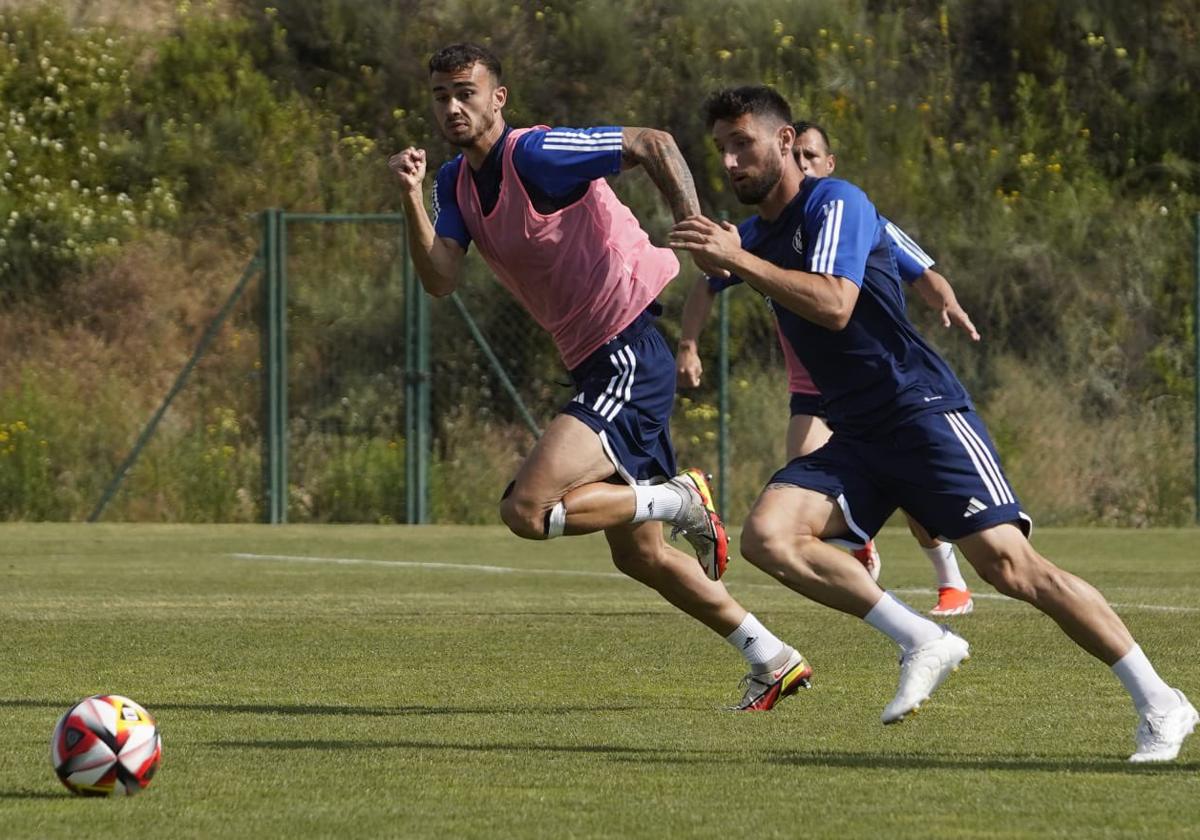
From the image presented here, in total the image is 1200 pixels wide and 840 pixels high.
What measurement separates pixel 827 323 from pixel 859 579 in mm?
884

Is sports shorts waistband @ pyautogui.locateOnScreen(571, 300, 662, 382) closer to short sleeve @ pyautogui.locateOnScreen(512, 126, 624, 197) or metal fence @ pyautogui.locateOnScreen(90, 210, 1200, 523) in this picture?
short sleeve @ pyautogui.locateOnScreen(512, 126, 624, 197)

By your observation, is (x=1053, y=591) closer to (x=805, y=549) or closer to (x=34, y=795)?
(x=805, y=549)

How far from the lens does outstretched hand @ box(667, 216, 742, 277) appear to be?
250 inches

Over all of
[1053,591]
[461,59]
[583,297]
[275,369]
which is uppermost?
[461,59]

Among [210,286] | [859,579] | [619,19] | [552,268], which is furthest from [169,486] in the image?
[859,579]

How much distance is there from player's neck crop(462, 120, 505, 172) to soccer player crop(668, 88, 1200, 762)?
1.43 meters

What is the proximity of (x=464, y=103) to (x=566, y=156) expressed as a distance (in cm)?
43

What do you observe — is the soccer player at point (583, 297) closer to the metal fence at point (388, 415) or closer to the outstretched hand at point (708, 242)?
the outstretched hand at point (708, 242)

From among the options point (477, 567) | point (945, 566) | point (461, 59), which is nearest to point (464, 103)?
point (461, 59)

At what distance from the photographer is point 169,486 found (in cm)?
2080

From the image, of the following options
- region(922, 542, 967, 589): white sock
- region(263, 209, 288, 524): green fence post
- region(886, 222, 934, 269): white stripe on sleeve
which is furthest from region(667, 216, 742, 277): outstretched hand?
region(263, 209, 288, 524): green fence post

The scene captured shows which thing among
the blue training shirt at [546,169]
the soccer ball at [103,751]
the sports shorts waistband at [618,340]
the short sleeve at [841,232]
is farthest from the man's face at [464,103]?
the soccer ball at [103,751]

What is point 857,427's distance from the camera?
690cm

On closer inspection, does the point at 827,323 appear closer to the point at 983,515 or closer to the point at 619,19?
the point at 983,515
